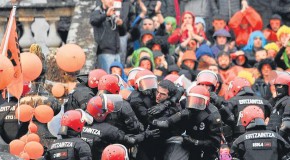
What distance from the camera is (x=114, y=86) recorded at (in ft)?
98.4

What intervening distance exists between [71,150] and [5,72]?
1.52m

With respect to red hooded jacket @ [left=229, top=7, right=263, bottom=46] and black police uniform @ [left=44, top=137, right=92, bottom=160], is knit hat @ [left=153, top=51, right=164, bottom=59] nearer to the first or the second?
red hooded jacket @ [left=229, top=7, right=263, bottom=46]

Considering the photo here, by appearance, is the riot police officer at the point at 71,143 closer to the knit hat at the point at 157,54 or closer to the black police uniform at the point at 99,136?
the black police uniform at the point at 99,136

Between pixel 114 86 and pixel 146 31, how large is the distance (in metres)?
5.90

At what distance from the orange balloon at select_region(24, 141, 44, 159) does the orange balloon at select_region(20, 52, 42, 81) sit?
1691 mm

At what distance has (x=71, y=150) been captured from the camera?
90.9ft

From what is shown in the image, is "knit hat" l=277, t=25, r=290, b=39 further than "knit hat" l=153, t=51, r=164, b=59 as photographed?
Yes

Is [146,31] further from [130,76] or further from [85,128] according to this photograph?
[85,128]

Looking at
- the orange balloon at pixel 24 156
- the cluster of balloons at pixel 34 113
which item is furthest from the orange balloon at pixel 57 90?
the orange balloon at pixel 24 156

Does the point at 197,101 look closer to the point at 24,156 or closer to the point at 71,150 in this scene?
the point at 71,150

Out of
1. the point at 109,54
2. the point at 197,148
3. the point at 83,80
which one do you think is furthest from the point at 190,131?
the point at 109,54

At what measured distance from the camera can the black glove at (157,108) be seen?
30.1 m

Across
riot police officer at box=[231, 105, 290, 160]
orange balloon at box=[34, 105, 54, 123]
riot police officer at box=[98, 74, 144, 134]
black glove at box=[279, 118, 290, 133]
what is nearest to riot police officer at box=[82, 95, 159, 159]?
riot police officer at box=[98, 74, 144, 134]

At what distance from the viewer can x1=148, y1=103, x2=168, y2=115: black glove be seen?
98.8ft
